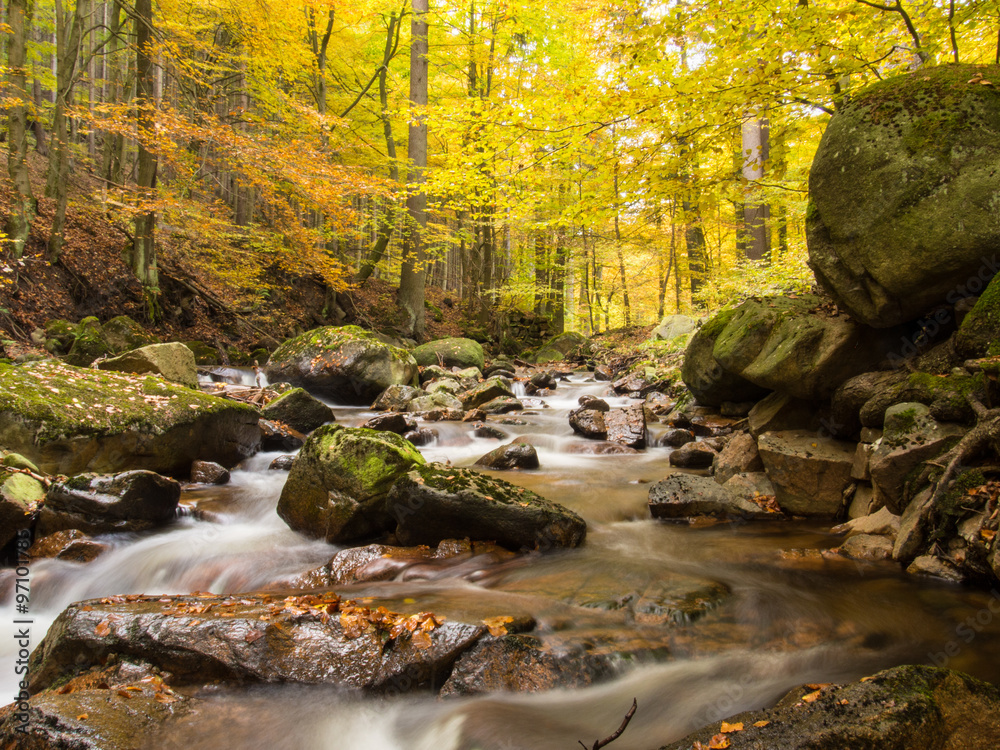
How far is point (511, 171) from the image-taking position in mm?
6910

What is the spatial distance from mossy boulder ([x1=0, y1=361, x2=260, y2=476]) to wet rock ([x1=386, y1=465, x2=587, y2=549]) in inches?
123

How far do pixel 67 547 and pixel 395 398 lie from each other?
22.1 feet

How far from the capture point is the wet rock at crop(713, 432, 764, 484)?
584 centimetres

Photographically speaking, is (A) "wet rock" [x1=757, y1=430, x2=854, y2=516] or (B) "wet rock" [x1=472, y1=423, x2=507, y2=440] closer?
(A) "wet rock" [x1=757, y1=430, x2=854, y2=516]

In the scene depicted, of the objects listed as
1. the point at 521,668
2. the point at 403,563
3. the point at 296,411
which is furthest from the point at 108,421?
the point at 521,668

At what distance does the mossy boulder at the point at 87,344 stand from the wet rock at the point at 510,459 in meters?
6.87

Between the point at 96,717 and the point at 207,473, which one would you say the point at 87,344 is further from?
the point at 96,717

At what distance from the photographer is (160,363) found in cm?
793

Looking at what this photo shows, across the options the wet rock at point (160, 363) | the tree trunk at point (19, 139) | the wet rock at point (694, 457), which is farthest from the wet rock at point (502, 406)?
the tree trunk at point (19, 139)

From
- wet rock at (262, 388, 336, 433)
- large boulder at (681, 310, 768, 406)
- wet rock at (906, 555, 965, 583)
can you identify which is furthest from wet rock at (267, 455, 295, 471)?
wet rock at (906, 555, 965, 583)

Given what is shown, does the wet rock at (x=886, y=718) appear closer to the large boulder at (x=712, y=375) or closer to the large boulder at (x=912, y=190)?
the large boulder at (x=912, y=190)

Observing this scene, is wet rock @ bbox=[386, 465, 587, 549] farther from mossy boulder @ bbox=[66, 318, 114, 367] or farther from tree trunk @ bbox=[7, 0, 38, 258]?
tree trunk @ bbox=[7, 0, 38, 258]

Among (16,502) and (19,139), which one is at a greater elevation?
(19,139)

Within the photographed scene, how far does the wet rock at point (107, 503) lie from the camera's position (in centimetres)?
436
